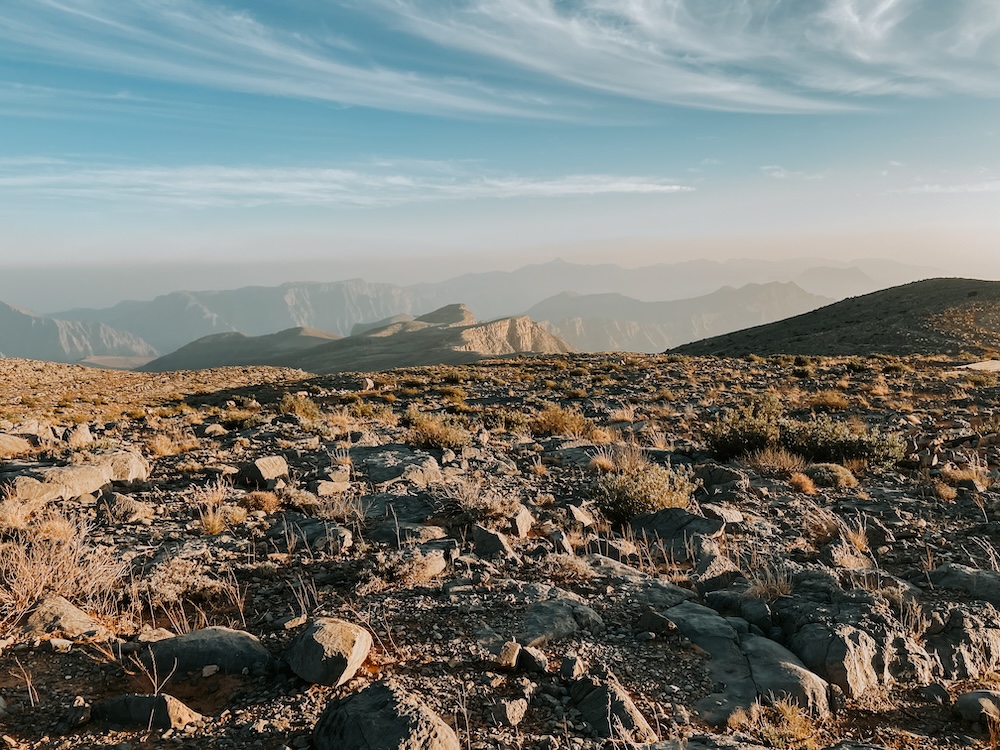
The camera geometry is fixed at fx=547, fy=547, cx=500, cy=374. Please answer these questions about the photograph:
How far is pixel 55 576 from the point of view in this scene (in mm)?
5465

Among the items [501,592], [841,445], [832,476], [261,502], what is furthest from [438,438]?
[841,445]

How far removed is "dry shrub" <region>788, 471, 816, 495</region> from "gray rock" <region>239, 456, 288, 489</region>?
9002mm

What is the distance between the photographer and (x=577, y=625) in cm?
493

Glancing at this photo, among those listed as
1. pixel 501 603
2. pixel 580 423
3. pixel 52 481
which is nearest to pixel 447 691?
pixel 501 603

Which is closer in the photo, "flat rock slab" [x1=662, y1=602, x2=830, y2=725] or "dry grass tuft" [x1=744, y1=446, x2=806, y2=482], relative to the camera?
"flat rock slab" [x1=662, y1=602, x2=830, y2=725]

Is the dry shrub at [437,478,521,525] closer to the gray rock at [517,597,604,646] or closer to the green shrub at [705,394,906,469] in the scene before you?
the gray rock at [517,597,604,646]

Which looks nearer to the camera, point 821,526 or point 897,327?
point 821,526

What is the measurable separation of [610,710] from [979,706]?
103 inches

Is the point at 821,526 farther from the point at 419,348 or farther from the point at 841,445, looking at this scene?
the point at 419,348

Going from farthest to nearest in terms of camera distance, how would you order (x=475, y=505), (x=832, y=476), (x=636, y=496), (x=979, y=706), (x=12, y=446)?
(x=12, y=446) < (x=832, y=476) < (x=636, y=496) < (x=475, y=505) < (x=979, y=706)

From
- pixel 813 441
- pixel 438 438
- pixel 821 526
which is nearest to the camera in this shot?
pixel 821 526

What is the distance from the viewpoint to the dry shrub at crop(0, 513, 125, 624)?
5043 mm

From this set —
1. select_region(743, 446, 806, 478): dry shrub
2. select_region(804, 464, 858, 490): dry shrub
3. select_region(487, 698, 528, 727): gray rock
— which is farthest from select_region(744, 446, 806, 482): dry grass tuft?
select_region(487, 698, 528, 727): gray rock

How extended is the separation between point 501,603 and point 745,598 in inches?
96.7
